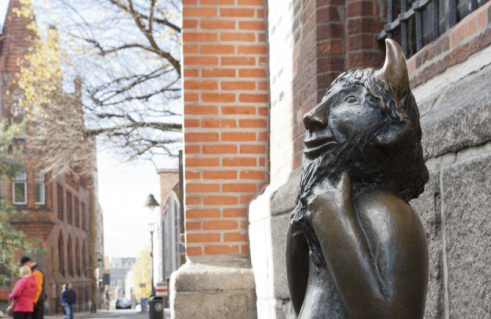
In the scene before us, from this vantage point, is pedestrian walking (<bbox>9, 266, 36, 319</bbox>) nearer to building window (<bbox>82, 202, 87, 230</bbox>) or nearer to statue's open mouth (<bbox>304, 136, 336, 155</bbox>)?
statue's open mouth (<bbox>304, 136, 336, 155</bbox>)

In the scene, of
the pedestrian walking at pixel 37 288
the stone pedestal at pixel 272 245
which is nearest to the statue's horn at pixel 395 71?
the stone pedestal at pixel 272 245

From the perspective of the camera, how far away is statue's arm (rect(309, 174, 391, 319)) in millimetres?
1785

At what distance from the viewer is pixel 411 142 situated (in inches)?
75.9

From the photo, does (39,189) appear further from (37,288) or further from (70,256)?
(37,288)

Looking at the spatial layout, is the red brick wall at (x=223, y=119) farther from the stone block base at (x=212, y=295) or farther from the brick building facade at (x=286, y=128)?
the stone block base at (x=212, y=295)

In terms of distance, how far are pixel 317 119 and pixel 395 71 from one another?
0.23 metres

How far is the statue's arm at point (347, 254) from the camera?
179 centimetres

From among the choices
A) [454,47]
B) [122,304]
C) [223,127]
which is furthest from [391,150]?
[122,304]

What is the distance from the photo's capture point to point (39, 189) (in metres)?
37.7

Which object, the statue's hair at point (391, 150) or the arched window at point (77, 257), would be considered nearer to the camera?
the statue's hair at point (391, 150)

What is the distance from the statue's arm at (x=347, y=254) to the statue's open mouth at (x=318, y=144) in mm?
99

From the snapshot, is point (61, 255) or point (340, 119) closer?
point (340, 119)

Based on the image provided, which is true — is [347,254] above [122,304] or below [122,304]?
above

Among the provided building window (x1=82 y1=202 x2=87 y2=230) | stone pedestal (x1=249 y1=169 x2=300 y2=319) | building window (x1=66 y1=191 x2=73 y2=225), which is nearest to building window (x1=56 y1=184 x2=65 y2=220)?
building window (x1=66 y1=191 x2=73 y2=225)
